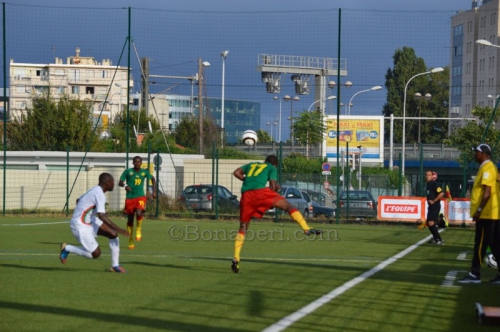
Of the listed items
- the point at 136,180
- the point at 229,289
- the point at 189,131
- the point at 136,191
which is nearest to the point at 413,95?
the point at 189,131

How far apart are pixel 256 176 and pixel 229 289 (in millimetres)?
2908

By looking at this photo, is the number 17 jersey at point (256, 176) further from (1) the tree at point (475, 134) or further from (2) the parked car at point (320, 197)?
(1) the tree at point (475, 134)

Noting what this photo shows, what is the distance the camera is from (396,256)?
16.4 m

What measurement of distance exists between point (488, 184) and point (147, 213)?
2201cm

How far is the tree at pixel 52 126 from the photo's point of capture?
52.4 metres

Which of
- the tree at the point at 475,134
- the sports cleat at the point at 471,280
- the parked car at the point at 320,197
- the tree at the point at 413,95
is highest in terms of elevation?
the tree at the point at 413,95

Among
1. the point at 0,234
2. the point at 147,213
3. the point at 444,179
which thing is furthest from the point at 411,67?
the point at 0,234

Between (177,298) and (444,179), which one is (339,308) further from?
(444,179)

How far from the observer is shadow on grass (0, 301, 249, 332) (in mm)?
7648

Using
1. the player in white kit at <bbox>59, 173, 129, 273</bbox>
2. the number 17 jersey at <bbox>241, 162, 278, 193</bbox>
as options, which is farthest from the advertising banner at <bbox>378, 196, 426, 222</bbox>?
the player in white kit at <bbox>59, 173, 129, 273</bbox>

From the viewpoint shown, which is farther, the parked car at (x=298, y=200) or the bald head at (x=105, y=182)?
the parked car at (x=298, y=200)

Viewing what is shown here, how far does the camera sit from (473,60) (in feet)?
357

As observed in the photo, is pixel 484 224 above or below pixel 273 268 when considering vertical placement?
above

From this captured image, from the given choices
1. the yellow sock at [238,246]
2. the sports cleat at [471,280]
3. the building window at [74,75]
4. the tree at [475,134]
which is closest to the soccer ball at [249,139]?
the yellow sock at [238,246]
